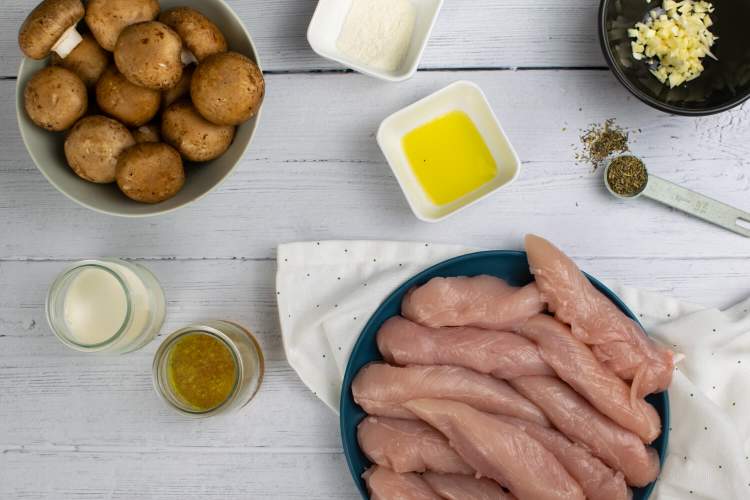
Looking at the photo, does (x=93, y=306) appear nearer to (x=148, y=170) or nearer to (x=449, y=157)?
(x=148, y=170)

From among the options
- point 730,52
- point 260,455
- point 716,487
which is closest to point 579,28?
point 730,52

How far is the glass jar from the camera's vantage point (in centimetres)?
126

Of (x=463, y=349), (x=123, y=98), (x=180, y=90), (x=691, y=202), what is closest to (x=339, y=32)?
(x=180, y=90)

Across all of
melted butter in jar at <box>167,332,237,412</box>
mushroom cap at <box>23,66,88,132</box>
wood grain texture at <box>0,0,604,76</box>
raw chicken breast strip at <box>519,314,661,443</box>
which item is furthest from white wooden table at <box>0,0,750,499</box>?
mushroom cap at <box>23,66,88,132</box>

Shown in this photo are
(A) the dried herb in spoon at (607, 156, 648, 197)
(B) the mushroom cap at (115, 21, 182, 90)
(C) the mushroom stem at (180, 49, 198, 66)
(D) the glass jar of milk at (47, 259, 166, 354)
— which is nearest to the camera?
(B) the mushroom cap at (115, 21, 182, 90)

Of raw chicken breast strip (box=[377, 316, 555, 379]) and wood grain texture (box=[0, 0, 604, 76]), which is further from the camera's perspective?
wood grain texture (box=[0, 0, 604, 76])

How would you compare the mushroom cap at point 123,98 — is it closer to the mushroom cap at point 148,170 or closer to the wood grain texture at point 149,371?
the mushroom cap at point 148,170

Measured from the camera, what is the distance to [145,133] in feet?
3.76

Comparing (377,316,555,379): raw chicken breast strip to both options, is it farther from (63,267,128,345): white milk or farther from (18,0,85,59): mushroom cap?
(18,0,85,59): mushroom cap

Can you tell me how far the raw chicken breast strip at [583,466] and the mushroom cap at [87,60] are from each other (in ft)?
3.10

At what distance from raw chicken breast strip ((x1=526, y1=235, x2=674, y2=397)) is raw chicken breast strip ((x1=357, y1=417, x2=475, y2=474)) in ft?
1.08

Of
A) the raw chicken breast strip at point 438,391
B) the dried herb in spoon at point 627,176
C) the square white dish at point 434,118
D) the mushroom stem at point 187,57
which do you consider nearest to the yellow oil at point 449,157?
the square white dish at point 434,118

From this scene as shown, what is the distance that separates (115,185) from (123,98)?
0.18 meters

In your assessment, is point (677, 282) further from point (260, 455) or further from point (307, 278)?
point (260, 455)
